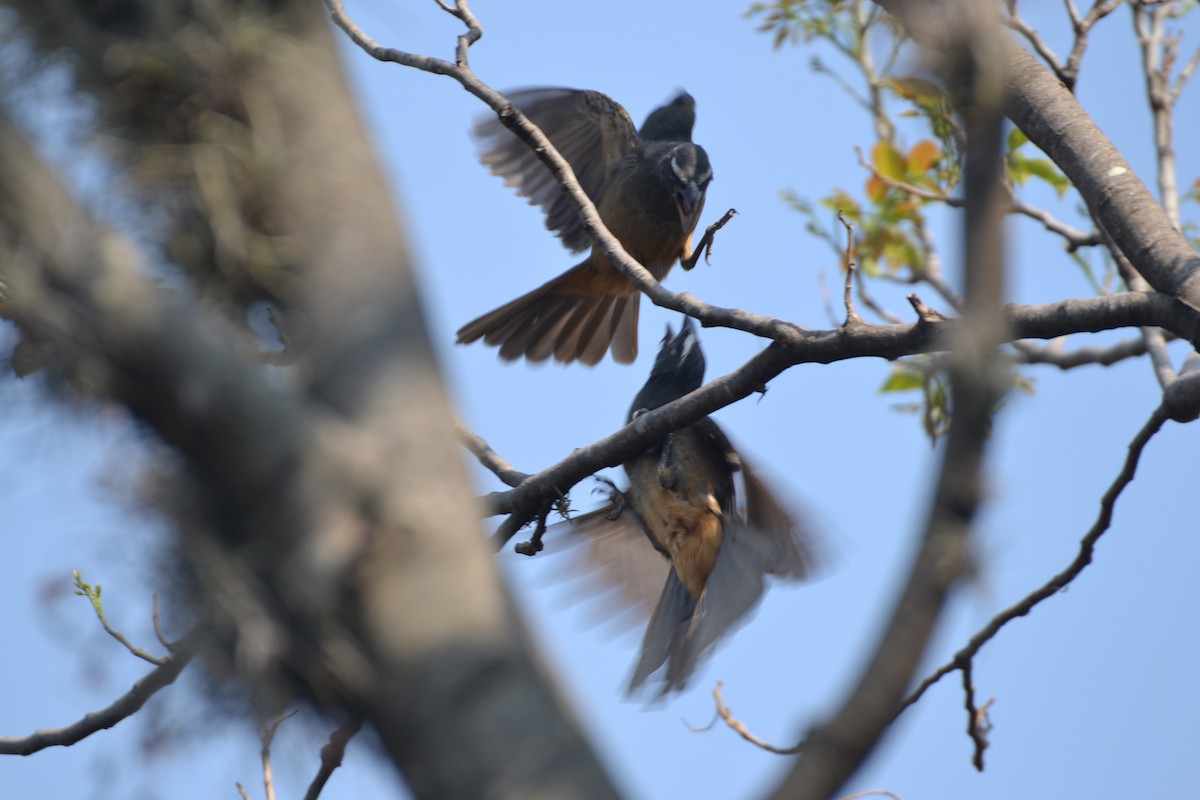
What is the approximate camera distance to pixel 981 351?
3.56 ft

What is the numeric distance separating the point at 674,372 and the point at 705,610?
99cm

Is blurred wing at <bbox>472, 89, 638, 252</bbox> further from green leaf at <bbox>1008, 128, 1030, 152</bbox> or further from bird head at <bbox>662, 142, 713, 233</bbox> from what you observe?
green leaf at <bbox>1008, 128, 1030, 152</bbox>

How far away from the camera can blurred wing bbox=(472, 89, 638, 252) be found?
5.63m

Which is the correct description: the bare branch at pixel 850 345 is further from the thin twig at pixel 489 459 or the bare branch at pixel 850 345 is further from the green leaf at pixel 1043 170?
the green leaf at pixel 1043 170

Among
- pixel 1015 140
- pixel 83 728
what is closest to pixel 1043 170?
pixel 1015 140

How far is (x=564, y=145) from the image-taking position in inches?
228

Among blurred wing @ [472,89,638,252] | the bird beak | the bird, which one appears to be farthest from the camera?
blurred wing @ [472,89,638,252]

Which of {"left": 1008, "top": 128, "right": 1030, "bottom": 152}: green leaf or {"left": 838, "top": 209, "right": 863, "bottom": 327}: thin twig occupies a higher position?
→ {"left": 1008, "top": 128, "right": 1030, "bottom": 152}: green leaf

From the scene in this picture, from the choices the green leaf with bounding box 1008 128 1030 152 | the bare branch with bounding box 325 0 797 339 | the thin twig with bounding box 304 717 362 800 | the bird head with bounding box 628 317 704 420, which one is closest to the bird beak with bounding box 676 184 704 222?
the bird head with bounding box 628 317 704 420

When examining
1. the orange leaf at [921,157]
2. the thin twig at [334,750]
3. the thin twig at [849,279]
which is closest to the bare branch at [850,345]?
the thin twig at [849,279]

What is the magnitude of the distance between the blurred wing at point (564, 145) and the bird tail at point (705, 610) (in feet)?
7.41

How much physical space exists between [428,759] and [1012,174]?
363 cm

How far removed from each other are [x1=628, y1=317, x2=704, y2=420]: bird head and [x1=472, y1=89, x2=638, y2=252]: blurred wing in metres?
1.40

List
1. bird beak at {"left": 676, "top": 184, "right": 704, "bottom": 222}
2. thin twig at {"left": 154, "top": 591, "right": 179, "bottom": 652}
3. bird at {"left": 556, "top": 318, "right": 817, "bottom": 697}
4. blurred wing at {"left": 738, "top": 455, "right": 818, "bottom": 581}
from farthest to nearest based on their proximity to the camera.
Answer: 1. bird beak at {"left": 676, "top": 184, "right": 704, "bottom": 222}
2. blurred wing at {"left": 738, "top": 455, "right": 818, "bottom": 581}
3. bird at {"left": 556, "top": 318, "right": 817, "bottom": 697}
4. thin twig at {"left": 154, "top": 591, "right": 179, "bottom": 652}
